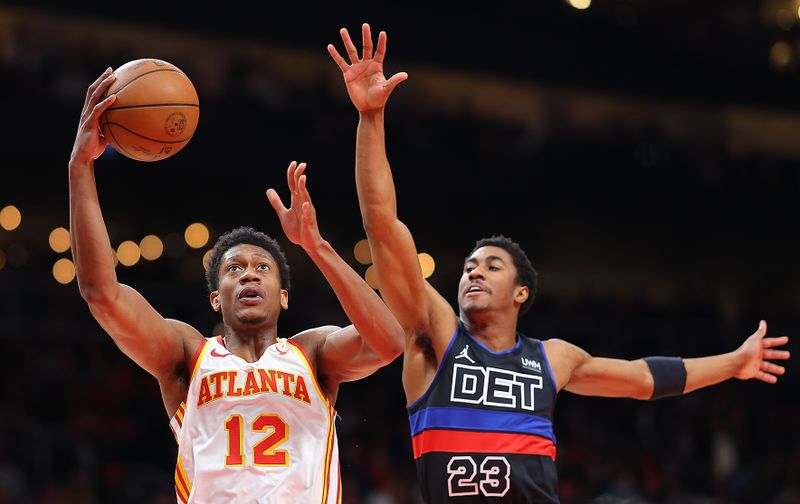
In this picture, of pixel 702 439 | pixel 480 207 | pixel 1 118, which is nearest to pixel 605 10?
pixel 480 207

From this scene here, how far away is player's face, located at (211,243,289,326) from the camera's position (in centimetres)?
539

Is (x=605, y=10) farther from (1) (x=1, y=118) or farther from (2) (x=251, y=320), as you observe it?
(2) (x=251, y=320)

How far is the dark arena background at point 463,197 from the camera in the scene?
14219 millimetres

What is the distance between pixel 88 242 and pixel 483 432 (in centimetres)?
237

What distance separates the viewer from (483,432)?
239 inches

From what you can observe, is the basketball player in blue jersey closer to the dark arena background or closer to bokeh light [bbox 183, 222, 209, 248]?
the dark arena background

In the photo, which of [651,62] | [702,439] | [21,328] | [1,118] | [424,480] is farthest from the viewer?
[651,62]

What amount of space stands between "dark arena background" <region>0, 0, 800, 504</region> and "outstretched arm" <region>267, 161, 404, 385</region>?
7.61 metres

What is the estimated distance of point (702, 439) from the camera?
1808 cm

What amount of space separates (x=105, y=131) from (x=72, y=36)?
14.8 meters

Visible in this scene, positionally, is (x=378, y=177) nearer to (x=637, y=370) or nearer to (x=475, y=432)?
(x=475, y=432)

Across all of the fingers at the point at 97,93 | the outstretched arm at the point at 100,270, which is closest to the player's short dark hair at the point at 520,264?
the outstretched arm at the point at 100,270

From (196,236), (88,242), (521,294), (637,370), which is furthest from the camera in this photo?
(196,236)

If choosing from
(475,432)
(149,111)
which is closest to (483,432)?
(475,432)
